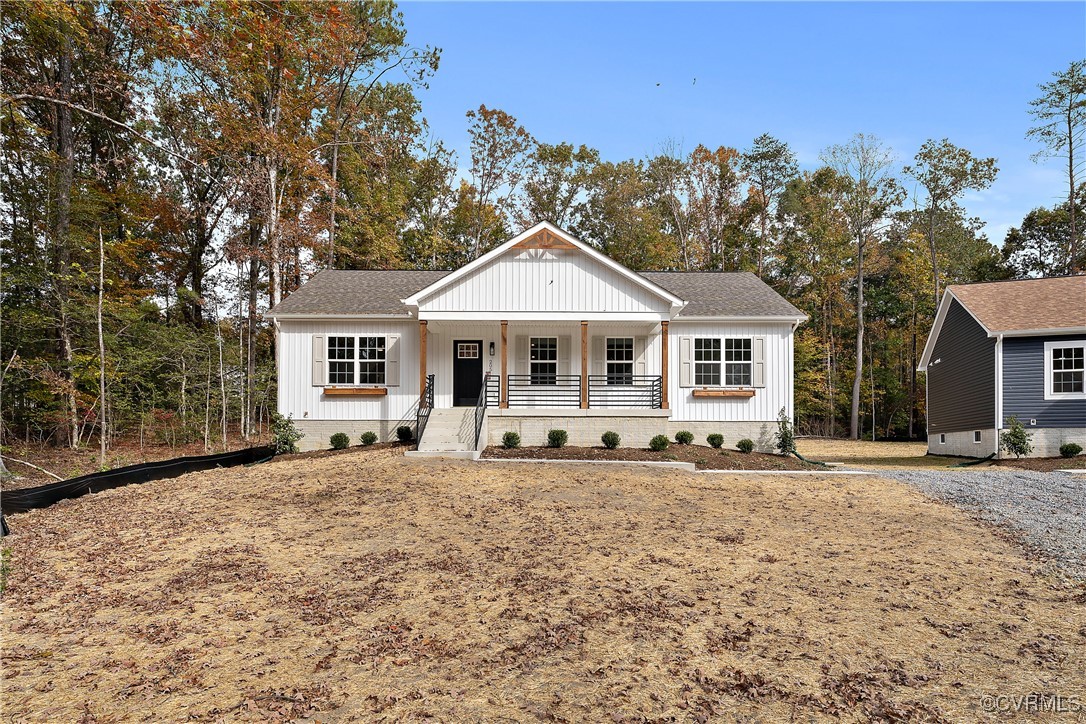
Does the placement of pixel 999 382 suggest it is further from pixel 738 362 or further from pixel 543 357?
pixel 543 357

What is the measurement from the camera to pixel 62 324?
17906 mm

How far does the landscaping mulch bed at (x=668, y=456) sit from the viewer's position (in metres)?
14.6

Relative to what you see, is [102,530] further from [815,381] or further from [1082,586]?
[815,381]

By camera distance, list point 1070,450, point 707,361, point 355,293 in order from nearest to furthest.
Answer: point 1070,450 → point 707,361 → point 355,293

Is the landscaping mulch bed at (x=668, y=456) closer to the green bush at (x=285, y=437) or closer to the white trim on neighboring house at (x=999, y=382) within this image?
the green bush at (x=285, y=437)

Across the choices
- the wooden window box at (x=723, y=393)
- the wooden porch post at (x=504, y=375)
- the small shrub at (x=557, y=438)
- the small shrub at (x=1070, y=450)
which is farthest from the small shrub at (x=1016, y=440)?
the wooden porch post at (x=504, y=375)

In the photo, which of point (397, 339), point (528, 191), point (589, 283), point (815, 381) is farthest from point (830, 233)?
point (397, 339)

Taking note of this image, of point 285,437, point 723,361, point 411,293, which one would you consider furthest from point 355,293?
point 723,361

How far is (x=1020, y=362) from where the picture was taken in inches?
687

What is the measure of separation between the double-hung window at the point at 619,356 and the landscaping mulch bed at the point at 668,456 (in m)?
2.96

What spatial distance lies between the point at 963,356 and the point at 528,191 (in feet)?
80.9

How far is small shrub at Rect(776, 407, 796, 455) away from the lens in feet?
54.9

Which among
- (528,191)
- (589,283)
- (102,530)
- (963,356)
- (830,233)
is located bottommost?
(102,530)

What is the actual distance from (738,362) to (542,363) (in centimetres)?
580
